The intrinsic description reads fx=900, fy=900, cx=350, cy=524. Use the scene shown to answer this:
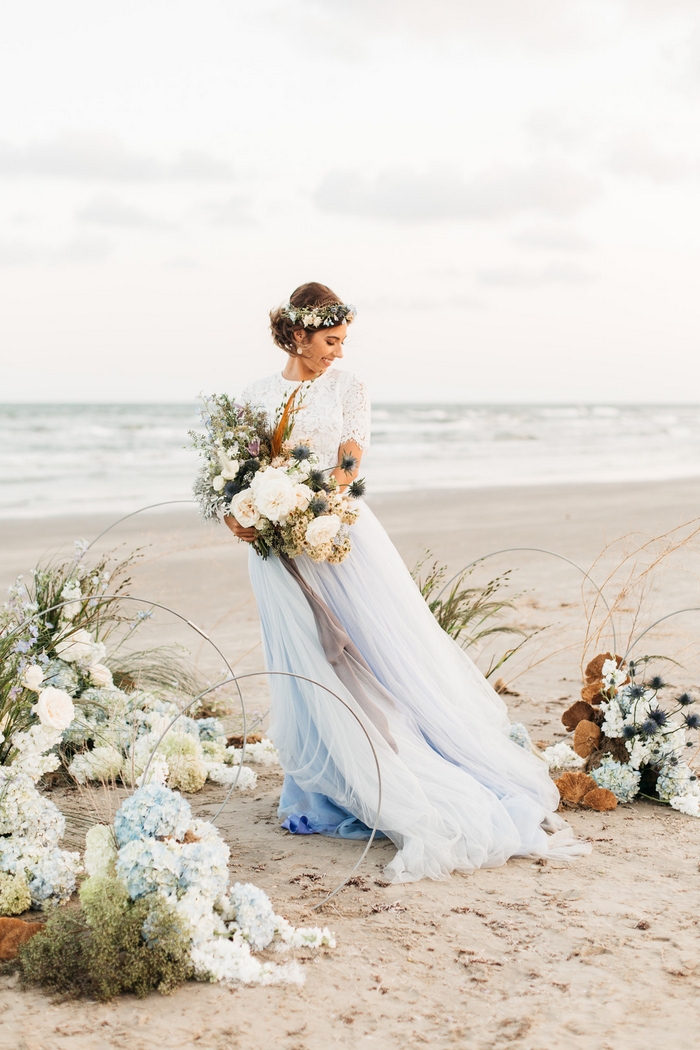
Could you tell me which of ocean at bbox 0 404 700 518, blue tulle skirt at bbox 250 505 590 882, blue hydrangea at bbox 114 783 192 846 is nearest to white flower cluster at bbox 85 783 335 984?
blue hydrangea at bbox 114 783 192 846

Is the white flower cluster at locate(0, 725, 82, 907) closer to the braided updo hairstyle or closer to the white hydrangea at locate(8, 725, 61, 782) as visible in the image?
the white hydrangea at locate(8, 725, 61, 782)

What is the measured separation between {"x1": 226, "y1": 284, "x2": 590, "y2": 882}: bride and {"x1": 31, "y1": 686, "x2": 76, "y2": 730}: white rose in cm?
108

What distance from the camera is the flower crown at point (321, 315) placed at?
13.6 feet

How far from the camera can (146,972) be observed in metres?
2.80

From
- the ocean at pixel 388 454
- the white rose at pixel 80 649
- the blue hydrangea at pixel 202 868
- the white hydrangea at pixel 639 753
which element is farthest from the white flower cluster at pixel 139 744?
the ocean at pixel 388 454

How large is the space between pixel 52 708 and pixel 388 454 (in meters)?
23.0

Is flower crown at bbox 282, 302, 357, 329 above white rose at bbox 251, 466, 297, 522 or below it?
above

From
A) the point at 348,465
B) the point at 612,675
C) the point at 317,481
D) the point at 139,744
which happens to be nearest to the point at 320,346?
the point at 348,465

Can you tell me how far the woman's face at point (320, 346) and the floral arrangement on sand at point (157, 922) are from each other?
2.12 meters

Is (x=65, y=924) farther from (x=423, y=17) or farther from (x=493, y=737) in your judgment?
(x=423, y=17)

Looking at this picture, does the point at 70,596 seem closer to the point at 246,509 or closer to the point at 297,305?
the point at 246,509

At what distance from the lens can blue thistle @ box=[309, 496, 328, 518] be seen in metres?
3.86

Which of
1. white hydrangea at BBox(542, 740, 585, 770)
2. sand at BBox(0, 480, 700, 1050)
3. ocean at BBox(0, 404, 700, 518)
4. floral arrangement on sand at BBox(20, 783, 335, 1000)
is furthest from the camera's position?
ocean at BBox(0, 404, 700, 518)

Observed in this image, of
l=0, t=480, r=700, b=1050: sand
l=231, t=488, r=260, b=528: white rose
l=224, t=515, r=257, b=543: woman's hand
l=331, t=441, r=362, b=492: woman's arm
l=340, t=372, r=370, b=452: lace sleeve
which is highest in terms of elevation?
l=340, t=372, r=370, b=452: lace sleeve
